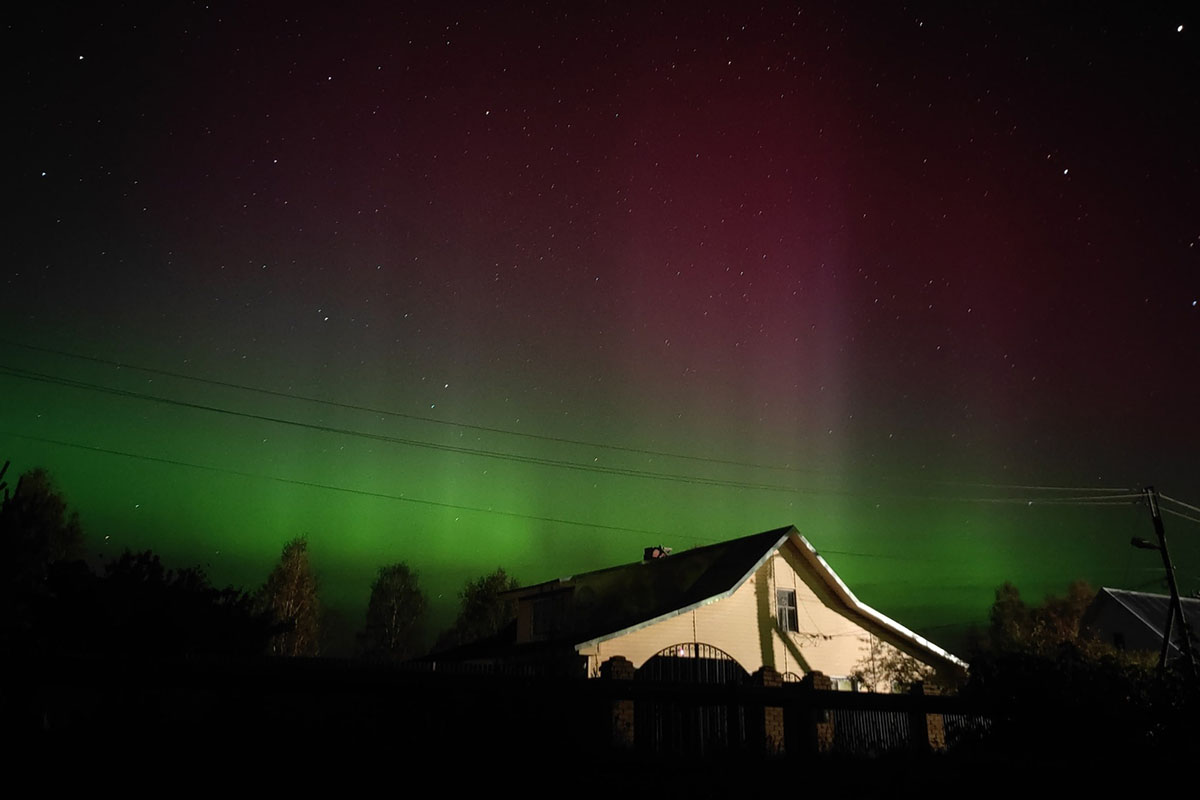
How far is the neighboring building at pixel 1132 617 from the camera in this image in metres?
52.5

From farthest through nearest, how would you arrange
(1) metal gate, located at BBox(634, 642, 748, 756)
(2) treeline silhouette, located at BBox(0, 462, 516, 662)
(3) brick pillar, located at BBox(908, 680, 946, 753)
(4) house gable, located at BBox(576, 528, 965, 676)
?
(4) house gable, located at BBox(576, 528, 965, 676)
(2) treeline silhouette, located at BBox(0, 462, 516, 662)
(3) brick pillar, located at BBox(908, 680, 946, 753)
(1) metal gate, located at BBox(634, 642, 748, 756)

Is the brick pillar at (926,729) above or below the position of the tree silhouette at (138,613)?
below

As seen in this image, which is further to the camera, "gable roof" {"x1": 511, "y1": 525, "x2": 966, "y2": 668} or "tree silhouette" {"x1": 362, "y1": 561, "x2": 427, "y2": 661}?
"tree silhouette" {"x1": 362, "y1": 561, "x2": 427, "y2": 661}

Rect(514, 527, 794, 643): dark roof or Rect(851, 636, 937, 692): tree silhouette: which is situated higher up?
Rect(514, 527, 794, 643): dark roof

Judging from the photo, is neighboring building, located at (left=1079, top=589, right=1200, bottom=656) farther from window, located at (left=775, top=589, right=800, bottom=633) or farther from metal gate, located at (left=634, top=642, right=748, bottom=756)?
metal gate, located at (left=634, top=642, right=748, bottom=756)

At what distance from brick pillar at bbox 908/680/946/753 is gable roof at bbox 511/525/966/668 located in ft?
12.1

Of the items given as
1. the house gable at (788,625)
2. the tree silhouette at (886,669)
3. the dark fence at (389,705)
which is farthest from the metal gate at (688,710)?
the tree silhouette at (886,669)

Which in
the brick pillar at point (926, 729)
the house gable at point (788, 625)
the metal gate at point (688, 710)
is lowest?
the brick pillar at point (926, 729)

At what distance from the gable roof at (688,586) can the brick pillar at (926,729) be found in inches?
145

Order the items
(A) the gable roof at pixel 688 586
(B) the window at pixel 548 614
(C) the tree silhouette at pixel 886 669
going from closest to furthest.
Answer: (A) the gable roof at pixel 688 586 → (C) the tree silhouette at pixel 886 669 → (B) the window at pixel 548 614

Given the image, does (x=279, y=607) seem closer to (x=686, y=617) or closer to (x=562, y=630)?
(x=562, y=630)

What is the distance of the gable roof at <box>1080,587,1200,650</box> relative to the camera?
173 feet

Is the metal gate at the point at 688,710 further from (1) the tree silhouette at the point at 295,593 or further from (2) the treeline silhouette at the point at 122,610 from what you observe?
(1) the tree silhouette at the point at 295,593

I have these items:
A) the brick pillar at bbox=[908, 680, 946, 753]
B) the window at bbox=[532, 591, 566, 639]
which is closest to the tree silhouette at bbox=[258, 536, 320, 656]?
the window at bbox=[532, 591, 566, 639]
